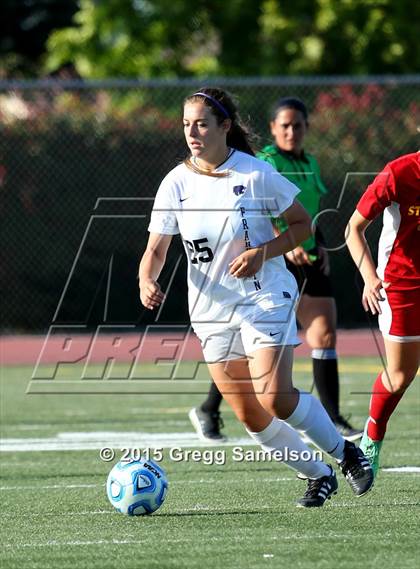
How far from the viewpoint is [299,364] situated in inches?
553

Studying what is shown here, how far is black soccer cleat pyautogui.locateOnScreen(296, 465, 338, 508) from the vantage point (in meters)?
5.67

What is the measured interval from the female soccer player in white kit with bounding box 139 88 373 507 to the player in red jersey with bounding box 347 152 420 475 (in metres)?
0.41

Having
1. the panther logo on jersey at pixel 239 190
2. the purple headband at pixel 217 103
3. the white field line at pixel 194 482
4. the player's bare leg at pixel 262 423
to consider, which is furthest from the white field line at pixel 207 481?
the purple headband at pixel 217 103

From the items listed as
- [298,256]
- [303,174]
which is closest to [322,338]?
[298,256]

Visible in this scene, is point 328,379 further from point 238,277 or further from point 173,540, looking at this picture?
point 173,540

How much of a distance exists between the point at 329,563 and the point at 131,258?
11254 mm

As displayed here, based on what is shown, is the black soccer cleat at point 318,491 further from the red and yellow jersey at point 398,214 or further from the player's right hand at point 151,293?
the player's right hand at point 151,293

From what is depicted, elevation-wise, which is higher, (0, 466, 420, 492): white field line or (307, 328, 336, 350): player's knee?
(307, 328, 336, 350): player's knee

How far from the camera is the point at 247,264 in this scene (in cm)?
527

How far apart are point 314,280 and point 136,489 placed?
2.97m

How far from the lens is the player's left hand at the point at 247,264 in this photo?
5270 mm

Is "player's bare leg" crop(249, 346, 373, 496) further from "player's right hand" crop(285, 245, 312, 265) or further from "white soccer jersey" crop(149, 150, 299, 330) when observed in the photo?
"player's right hand" crop(285, 245, 312, 265)

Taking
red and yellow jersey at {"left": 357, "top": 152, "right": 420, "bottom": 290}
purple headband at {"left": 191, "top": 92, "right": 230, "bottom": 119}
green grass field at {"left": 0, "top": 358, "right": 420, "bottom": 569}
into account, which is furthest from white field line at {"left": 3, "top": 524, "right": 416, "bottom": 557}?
purple headband at {"left": 191, "top": 92, "right": 230, "bottom": 119}

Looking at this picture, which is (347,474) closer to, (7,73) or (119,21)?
(119,21)
